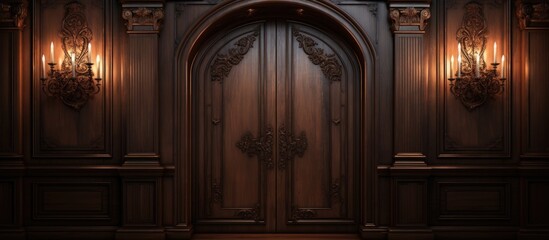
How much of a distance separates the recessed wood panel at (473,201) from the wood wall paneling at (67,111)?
11.2 ft

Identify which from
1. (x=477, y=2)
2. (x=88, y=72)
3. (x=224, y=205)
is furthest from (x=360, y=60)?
(x=88, y=72)

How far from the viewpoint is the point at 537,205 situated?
6.73m

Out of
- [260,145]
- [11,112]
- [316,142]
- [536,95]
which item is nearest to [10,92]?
[11,112]

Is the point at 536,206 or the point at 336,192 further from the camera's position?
the point at 336,192

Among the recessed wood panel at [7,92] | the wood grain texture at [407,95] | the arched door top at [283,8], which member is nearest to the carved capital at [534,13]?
the wood grain texture at [407,95]

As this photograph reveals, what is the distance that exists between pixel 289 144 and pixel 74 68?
230 centimetres

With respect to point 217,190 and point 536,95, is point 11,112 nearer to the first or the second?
point 217,190

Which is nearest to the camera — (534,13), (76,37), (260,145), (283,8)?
(534,13)

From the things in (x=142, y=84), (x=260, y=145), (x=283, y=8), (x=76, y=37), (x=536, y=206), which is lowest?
(x=536, y=206)

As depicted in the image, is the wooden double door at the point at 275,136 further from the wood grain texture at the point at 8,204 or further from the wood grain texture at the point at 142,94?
the wood grain texture at the point at 8,204

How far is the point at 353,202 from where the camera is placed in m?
7.12

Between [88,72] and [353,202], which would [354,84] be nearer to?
[353,202]

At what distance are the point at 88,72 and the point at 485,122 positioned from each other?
13.1 ft

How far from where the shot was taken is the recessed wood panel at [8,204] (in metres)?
6.72
